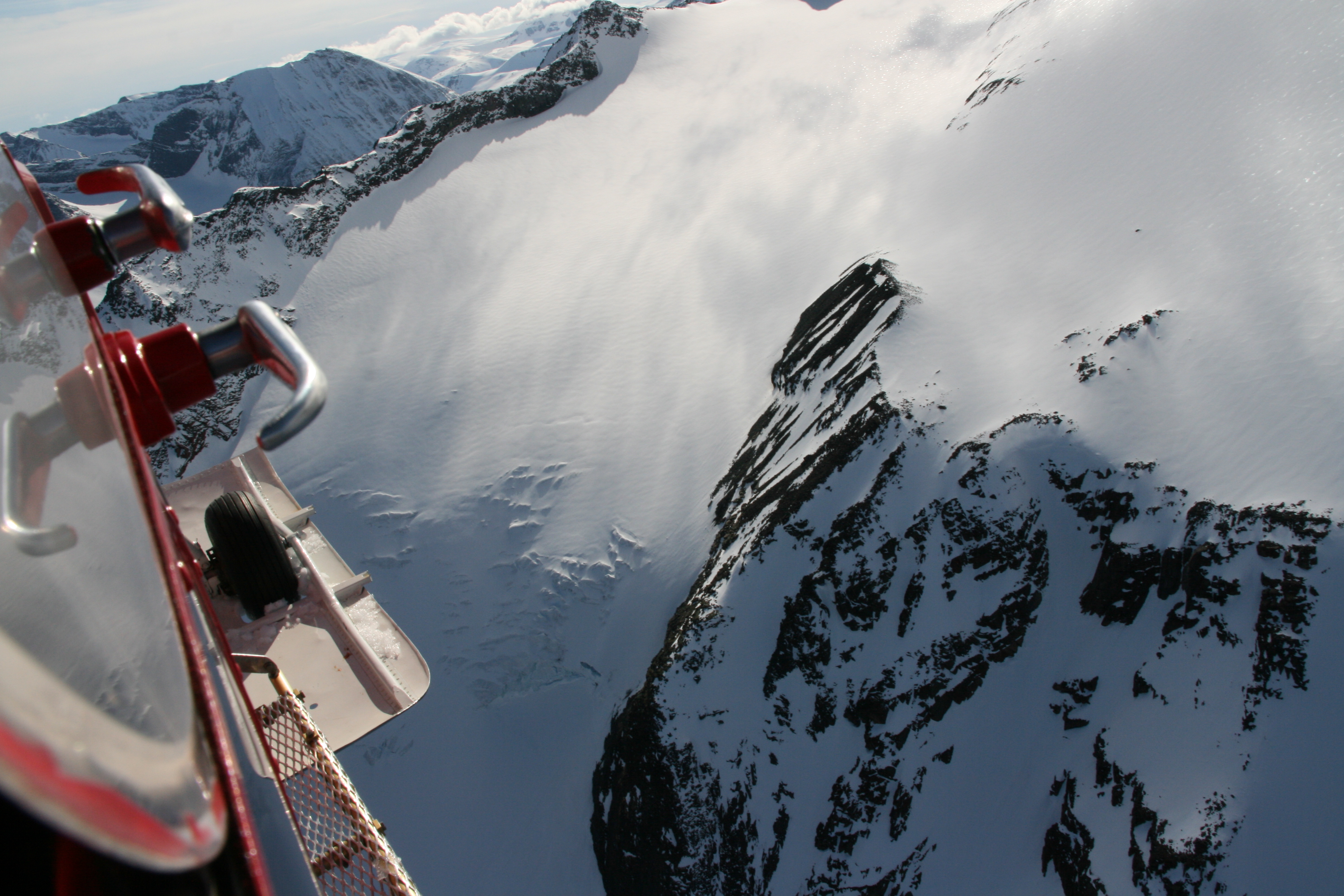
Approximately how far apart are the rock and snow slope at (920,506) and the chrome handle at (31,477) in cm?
1899

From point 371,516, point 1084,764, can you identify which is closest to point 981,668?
point 1084,764

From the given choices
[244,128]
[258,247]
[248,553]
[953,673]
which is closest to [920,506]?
[953,673]

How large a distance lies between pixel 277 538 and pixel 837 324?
22.1 metres

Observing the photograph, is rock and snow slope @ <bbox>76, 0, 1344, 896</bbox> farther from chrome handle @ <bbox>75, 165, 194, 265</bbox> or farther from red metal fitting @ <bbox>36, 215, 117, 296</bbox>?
red metal fitting @ <bbox>36, 215, 117, 296</bbox>

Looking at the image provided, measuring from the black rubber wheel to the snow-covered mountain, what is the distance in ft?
620

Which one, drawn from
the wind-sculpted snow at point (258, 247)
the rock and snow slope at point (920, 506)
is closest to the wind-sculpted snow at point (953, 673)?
the rock and snow slope at point (920, 506)

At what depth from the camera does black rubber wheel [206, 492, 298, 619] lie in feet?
21.0

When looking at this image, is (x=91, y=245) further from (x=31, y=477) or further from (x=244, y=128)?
(x=244, y=128)

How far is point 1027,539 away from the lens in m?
18.2

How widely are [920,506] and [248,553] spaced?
1669 centimetres

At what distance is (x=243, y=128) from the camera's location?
17175 cm

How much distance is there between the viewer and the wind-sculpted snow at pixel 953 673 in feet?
49.6

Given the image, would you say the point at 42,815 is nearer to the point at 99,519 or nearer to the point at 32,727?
the point at 32,727

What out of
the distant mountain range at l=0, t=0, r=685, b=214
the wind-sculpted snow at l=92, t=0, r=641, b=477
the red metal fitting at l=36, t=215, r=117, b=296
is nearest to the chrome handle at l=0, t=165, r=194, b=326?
the red metal fitting at l=36, t=215, r=117, b=296
